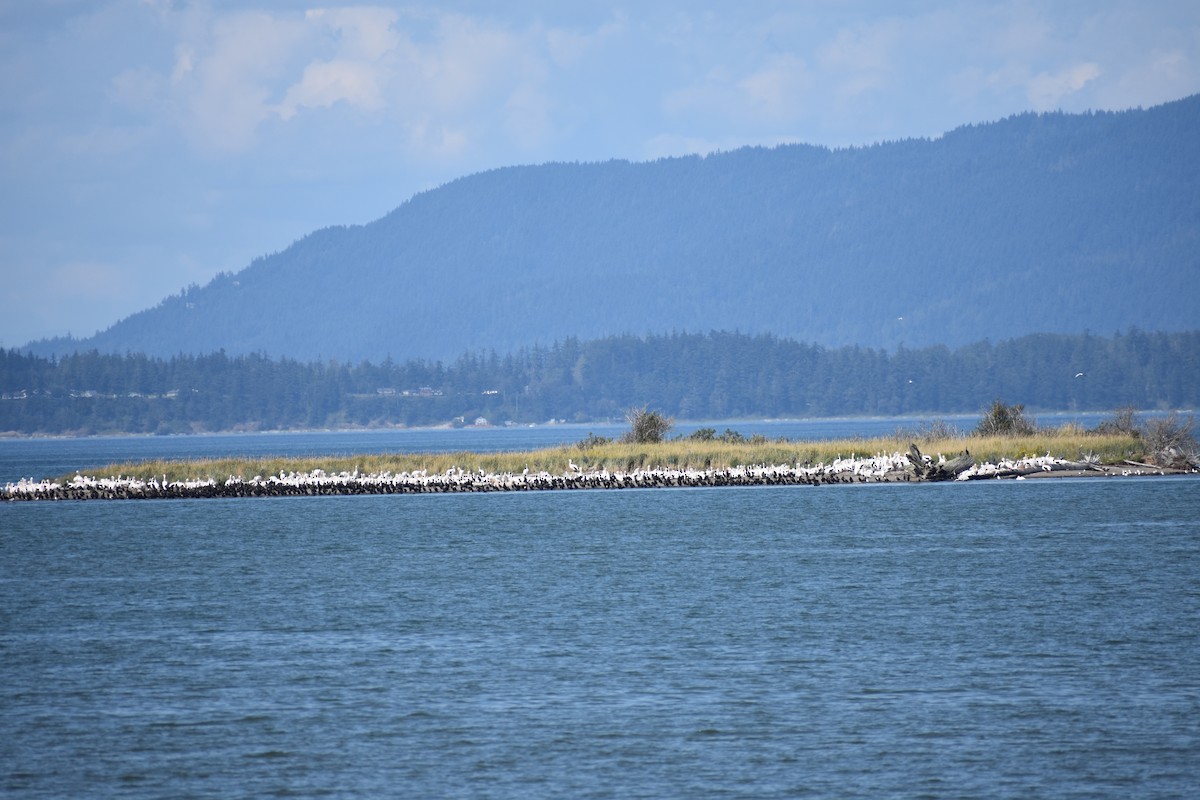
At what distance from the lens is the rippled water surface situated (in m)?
20.6

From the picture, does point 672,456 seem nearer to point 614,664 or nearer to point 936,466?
point 936,466

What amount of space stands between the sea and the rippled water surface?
8cm

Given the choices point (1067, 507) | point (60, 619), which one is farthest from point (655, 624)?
point (1067, 507)

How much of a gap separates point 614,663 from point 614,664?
0.31 feet

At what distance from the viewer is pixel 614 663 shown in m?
28.1

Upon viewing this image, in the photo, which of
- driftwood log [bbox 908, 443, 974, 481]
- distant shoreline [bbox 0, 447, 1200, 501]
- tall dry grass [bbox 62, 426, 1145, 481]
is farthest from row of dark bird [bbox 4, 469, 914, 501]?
driftwood log [bbox 908, 443, 974, 481]

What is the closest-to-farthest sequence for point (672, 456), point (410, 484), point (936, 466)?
point (936, 466)
point (410, 484)
point (672, 456)

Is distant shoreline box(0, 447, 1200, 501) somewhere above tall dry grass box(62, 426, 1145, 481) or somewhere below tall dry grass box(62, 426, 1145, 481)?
below

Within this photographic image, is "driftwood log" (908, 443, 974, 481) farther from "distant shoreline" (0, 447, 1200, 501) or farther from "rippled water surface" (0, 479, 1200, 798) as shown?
"rippled water surface" (0, 479, 1200, 798)

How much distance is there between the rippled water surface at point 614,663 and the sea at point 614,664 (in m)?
0.08

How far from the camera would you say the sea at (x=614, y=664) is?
20500 mm

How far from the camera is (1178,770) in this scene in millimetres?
19875

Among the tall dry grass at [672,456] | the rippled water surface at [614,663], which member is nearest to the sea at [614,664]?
the rippled water surface at [614,663]

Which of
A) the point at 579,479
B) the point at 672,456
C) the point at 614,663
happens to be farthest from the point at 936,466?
the point at 614,663
